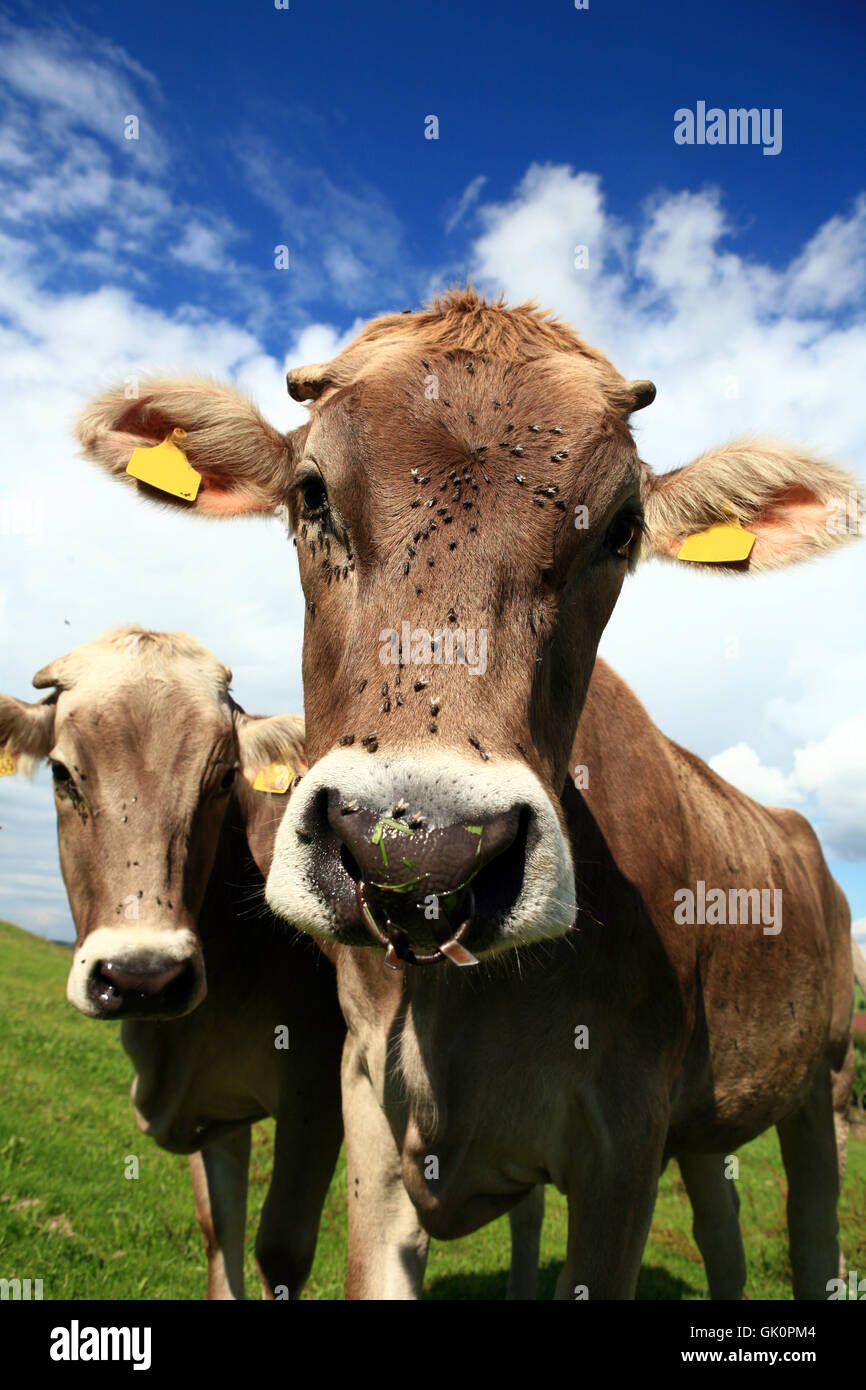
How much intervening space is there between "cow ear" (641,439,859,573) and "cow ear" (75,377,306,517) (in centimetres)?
149

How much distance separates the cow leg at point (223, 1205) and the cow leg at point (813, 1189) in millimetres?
3276

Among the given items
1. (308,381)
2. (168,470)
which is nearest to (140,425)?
(168,470)

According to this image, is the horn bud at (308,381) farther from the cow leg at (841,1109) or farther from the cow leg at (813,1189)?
the cow leg at (841,1109)

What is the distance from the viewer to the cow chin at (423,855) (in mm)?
2055

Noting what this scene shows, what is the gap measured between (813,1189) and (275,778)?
403cm

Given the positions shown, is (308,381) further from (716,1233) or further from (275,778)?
(716,1233)

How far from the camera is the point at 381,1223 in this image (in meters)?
3.78

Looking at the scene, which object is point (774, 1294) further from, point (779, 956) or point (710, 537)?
point (710, 537)

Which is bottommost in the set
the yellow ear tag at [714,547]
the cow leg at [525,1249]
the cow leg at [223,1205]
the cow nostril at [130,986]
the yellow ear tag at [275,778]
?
the cow leg at [525,1249]

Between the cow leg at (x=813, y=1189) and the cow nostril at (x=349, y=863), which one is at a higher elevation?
the cow nostril at (x=349, y=863)

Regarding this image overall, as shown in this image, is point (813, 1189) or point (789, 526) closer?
point (789, 526)

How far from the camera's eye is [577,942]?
10.9 ft

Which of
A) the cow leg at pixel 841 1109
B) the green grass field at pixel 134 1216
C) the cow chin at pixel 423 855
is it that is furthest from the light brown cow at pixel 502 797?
the green grass field at pixel 134 1216
